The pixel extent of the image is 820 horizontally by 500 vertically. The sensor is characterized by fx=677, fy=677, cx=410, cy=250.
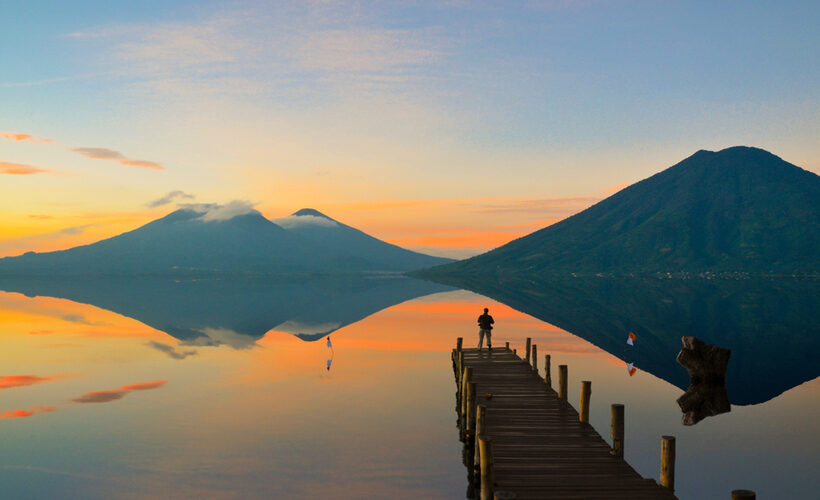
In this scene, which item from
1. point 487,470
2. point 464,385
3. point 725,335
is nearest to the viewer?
point 487,470

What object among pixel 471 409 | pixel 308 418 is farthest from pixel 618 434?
pixel 308 418

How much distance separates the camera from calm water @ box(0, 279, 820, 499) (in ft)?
70.0

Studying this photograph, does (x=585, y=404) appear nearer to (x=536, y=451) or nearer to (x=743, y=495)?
(x=536, y=451)

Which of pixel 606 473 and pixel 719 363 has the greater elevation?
pixel 719 363

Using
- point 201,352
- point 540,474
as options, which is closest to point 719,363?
point 540,474

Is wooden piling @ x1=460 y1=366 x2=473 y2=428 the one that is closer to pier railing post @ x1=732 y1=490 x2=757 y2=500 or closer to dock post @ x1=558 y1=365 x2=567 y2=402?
dock post @ x1=558 y1=365 x2=567 y2=402

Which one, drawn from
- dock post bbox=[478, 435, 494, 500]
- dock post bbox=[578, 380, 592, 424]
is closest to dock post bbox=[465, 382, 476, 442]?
dock post bbox=[578, 380, 592, 424]

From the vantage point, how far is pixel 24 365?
4397cm

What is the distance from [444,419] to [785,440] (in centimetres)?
1341

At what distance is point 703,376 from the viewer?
18641 millimetres

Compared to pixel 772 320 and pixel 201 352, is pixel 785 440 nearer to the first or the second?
pixel 201 352

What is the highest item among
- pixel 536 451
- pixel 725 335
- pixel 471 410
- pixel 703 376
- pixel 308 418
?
pixel 703 376

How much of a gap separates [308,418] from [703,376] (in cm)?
1641

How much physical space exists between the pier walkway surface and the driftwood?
235 cm
